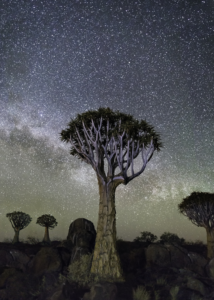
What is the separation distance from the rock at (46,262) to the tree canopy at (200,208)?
460 inches

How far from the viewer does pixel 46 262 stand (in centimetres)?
1560

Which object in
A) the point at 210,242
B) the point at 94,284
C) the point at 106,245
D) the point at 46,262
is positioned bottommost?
the point at 94,284

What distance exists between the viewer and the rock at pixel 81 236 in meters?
15.9

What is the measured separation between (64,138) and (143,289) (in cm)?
925

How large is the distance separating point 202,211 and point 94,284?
12638 millimetres

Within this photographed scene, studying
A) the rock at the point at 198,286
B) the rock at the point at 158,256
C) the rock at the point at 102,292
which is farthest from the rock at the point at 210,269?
the rock at the point at 102,292

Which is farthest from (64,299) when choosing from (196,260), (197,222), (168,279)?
(197,222)

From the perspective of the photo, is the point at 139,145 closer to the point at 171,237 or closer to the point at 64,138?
the point at 64,138

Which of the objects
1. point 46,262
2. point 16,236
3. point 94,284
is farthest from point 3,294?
point 16,236

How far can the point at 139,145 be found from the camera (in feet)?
51.1

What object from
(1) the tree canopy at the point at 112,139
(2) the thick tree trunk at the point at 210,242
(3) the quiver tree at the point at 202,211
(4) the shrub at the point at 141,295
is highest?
(1) the tree canopy at the point at 112,139

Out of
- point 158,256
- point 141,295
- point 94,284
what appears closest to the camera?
point 141,295

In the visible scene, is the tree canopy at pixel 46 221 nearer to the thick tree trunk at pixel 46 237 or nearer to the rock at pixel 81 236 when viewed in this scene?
the thick tree trunk at pixel 46 237

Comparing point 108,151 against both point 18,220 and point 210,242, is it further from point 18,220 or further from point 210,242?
point 18,220
